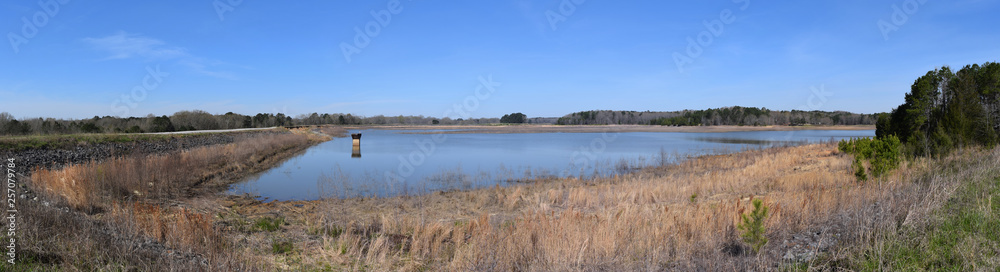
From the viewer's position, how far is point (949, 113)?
16844 millimetres

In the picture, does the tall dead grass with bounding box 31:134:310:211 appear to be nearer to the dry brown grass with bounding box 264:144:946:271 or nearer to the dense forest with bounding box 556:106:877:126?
the dry brown grass with bounding box 264:144:946:271

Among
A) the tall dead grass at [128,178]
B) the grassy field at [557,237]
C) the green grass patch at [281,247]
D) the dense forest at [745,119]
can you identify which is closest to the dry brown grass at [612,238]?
the grassy field at [557,237]

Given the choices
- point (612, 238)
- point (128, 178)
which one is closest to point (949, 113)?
point (612, 238)

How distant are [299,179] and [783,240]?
17.7 metres

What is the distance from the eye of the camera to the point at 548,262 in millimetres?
5102

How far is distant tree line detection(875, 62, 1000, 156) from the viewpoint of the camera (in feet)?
51.8

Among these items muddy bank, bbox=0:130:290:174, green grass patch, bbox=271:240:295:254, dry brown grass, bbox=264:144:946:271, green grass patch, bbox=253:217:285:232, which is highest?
muddy bank, bbox=0:130:290:174

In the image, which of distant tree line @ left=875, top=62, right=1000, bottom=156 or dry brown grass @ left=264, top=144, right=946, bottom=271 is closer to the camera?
dry brown grass @ left=264, top=144, right=946, bottom=271

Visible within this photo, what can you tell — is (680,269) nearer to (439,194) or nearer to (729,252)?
(729,252)

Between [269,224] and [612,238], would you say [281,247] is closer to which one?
[269,224]

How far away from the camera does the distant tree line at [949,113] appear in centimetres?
1578

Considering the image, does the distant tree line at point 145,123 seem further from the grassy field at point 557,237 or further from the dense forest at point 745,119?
the dense forest at point 745,119

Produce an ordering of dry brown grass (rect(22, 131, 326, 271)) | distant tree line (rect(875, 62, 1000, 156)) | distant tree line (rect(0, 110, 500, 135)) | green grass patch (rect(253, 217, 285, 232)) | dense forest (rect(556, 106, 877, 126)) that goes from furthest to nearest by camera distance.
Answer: dense forest (rect(556, 106, 877, 126))
distant tree line (rect(0, 110, 500, 135))
distant tree line (rect(875, 62, 1000, 156))
green grass patch (rect(253, 217, 285, 232))
dry brown grass (rect(22, 131, 326, 271))

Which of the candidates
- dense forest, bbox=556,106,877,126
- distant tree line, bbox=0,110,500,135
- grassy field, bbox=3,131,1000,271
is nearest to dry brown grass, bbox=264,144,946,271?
grassy field, bbox=3,131,1000,271
